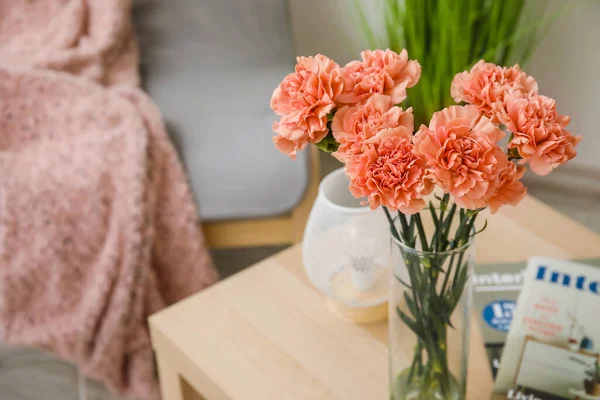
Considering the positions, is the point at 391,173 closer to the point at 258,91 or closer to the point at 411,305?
the point at 411,305

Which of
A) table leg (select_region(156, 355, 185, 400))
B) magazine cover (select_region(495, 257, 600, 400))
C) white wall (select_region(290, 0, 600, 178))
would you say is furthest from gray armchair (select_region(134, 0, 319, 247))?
magazine cover (select_region(495, 257, 600, 400))

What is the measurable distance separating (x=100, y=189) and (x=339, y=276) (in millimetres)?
594

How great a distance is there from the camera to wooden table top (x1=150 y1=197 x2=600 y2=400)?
28.9 inches

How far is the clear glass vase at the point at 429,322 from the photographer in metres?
0.56

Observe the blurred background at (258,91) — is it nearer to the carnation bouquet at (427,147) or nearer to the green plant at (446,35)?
the green plant at (446,35)

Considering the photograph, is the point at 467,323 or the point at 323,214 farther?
the point at 323,214

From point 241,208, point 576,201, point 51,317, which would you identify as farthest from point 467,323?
point 576,201

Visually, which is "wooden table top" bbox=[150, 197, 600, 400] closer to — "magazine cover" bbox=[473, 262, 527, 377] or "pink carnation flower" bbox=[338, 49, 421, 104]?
"magazine cover" bbox=[473, 262, 527, 377]

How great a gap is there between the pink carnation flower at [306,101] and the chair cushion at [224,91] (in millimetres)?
710

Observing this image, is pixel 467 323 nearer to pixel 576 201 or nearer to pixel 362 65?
pixel 362 65

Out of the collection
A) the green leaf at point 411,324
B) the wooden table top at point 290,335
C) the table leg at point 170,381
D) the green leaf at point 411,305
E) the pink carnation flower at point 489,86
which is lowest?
the table leg at point 170,381

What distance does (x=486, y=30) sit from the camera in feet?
4.60

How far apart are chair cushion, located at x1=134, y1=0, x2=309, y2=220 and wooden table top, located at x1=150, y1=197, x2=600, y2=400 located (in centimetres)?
31

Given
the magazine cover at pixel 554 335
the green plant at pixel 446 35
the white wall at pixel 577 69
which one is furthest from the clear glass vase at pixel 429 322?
the white wall at pixel 577 69
